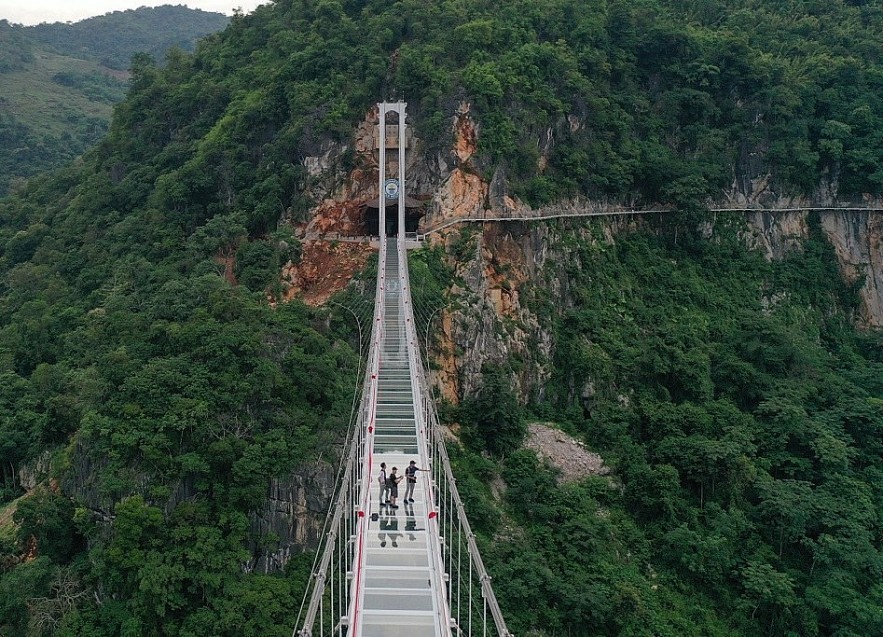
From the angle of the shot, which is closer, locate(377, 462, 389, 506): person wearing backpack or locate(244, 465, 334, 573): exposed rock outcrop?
locate(377, 462, 389, 506): person wearing backpack

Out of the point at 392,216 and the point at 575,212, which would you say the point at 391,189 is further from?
the point at 575,212

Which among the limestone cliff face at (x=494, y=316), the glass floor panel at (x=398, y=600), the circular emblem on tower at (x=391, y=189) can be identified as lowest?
the glass floor panel at (x=398, y=600)

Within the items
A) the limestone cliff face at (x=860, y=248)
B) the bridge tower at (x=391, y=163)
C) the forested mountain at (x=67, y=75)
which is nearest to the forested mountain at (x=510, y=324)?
A: the limestone cliff face at (x=860, y=248)

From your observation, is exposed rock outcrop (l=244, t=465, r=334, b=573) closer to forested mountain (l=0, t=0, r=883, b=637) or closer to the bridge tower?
forested mountain (l=0, t=0, r=883, b=637)

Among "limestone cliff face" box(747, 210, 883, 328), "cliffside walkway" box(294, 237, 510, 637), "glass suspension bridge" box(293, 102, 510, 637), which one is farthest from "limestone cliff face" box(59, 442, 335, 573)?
"limestone cliff face" box(747, 210, 883, 328)

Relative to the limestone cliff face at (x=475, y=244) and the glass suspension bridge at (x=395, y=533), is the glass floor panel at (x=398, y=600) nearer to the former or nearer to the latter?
the glass suspension bridge at (x=395, y=533)

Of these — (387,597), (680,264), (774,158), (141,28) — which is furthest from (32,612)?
(141,28)

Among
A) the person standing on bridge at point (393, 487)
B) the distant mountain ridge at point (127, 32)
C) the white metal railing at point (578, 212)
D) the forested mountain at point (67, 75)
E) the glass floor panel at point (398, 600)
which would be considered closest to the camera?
the glass floor panel at point (398, 600)
